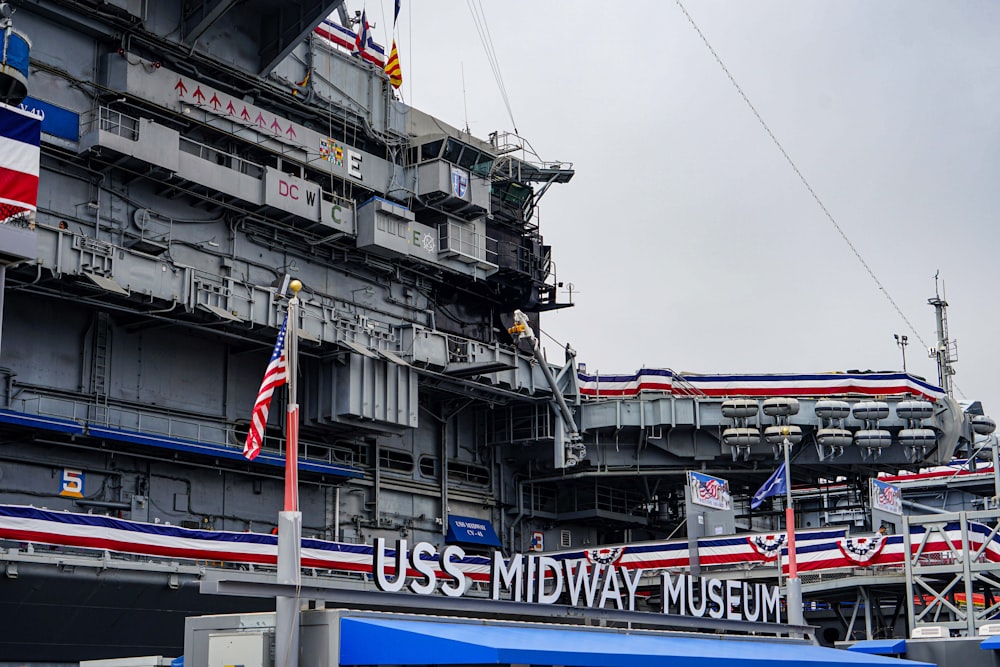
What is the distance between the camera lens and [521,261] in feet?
158

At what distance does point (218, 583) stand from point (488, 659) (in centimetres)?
364

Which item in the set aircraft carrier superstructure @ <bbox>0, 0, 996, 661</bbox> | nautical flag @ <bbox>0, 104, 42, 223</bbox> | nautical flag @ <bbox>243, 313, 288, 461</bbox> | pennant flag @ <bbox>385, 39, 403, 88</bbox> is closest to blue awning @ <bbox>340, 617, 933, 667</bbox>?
nautical flag @ <bbox>243, 313, 288, 461</bbox>

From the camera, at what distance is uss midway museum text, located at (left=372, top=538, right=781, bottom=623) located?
18531mm

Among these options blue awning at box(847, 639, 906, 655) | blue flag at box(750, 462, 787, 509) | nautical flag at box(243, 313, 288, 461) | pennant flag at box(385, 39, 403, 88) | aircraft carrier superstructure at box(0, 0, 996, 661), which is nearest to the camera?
nautical flag at box(243, 313, 288, 461)

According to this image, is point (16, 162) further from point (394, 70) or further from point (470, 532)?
point (470, 532)

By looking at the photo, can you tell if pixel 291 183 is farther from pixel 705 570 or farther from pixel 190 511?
pixel 705 570

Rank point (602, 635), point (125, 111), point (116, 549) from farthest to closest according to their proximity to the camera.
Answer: point (125, 111)
point (116, 549)
point (602, 635)

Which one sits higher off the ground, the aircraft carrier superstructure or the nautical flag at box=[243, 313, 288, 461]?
the aircraft carrier superstructure

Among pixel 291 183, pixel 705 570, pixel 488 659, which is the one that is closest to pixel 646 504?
pixel 705 570

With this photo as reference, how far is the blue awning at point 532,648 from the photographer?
15.7 meters

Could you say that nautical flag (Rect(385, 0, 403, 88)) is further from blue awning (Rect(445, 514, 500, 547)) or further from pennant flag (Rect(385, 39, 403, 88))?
blue awning (Rect(445, 514, 500, 547))

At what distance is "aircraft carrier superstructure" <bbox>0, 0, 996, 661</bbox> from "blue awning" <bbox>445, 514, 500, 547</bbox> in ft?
1.50

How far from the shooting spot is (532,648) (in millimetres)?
16250

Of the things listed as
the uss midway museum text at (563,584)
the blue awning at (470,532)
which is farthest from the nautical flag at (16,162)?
the blue awning at (470,532)
